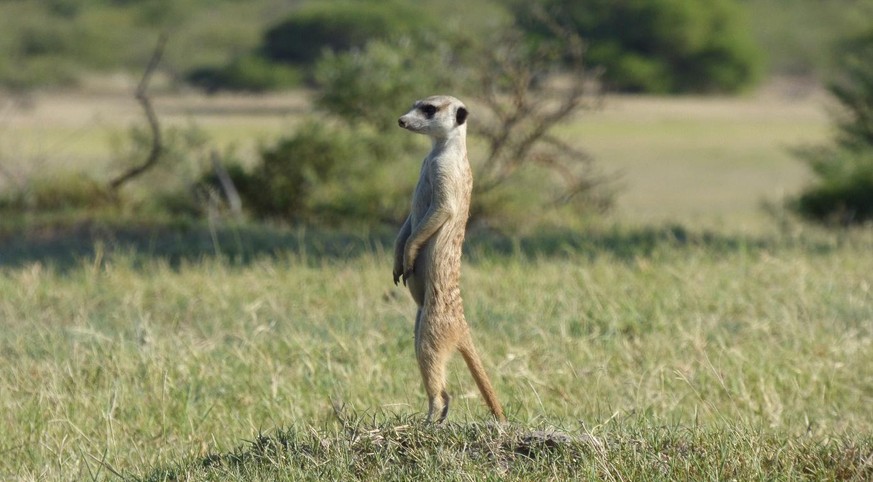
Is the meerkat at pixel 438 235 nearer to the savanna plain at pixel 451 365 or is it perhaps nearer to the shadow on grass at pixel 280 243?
the savanna plain at pixel 451 365

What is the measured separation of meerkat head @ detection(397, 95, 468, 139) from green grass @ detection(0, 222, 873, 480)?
33.4 inches

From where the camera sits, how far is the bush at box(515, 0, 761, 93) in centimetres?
5203

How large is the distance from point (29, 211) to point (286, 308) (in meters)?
5.60

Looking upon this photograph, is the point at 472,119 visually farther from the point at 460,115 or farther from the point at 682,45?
the point at 682,45

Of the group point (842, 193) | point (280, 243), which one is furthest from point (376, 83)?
point (842, 193)

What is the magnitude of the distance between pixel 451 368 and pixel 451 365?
0.04 ft

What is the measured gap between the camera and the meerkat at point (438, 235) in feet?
12.1

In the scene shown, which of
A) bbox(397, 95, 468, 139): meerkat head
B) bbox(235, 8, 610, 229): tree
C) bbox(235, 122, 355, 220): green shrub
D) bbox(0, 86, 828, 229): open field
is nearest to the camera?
bbox(397, 95, 468, 139): meerkat head

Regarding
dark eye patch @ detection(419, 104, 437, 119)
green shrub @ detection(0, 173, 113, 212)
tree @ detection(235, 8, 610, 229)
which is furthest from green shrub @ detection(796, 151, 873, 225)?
dark eye patch @ detection(419, 104, 437, 119)

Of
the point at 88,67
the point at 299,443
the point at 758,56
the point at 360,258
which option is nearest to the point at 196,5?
the point at 88,67

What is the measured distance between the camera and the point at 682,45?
5544cm

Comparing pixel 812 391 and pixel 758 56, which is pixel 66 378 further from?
pixel 758 56

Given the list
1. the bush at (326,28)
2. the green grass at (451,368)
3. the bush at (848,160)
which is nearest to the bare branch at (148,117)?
the green grass at (451,368)

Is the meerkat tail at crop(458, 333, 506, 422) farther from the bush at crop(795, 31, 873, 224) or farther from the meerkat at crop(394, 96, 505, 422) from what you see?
the bush at crop(795, 31, 873, 224)
